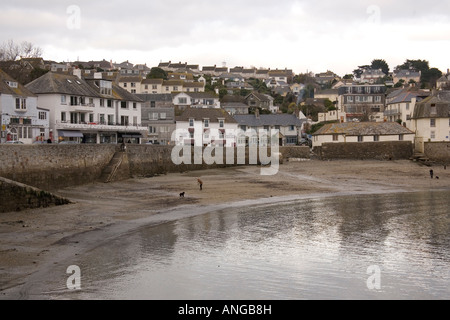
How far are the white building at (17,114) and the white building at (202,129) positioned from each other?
27.6 m

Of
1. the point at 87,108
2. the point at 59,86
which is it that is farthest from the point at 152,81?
the point at 59,86

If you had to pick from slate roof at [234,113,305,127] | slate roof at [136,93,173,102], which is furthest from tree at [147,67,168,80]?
slate roof at [234,113,305,127]

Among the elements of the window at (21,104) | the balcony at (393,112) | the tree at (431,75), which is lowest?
the window at (21,104)

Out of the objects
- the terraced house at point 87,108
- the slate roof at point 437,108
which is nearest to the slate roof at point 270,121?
the slate roof at point 437,108

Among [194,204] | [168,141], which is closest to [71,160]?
[194,204]

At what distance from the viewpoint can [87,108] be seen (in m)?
57.3

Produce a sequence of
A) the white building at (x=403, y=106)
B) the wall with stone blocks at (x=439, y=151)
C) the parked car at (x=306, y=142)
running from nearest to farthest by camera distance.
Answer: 1. the wall with stone blocks at (x=439, y=151)
2. the parked car at (x=306, y=142)
3. the white building at (x=403, y=106)

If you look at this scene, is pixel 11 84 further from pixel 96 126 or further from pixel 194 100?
pixel 194 100

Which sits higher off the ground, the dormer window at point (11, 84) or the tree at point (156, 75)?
the tree at point (156, 75)

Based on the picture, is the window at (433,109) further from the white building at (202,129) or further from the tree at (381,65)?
the tree at (381,65)

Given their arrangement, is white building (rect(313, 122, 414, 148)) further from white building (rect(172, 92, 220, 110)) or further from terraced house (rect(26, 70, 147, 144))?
white building (rect(172, 92, 220, 110))

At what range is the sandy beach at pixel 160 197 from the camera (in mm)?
21484

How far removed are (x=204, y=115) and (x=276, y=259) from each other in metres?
55.7

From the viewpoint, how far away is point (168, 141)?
7556cm
